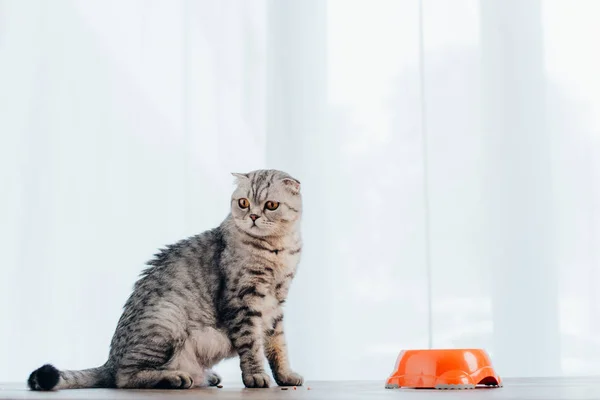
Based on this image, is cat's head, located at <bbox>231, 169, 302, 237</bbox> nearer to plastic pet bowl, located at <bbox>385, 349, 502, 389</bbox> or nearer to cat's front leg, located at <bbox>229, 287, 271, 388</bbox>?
cat's front leg, located at <bbox>229, 287, 271, 388</bbox>

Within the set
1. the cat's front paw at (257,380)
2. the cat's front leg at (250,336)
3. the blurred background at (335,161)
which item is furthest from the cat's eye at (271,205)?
the blurred background at (335,161)

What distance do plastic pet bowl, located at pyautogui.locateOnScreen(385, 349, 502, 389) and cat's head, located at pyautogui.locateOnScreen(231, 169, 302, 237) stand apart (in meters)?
0.36

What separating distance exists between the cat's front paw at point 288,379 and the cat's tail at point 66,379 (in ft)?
0.97

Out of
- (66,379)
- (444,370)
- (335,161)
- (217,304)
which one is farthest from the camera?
(335,161)

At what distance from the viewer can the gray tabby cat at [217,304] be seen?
123 centimetres

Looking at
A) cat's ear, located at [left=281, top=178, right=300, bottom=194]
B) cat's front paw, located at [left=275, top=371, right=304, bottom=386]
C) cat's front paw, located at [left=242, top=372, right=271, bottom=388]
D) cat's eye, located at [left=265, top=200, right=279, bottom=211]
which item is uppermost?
cat's ear, located at [left=281, top=178, right=300, bottom=194]

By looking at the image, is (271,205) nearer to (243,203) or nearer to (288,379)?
(243,203)

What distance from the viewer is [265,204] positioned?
4.40 feet

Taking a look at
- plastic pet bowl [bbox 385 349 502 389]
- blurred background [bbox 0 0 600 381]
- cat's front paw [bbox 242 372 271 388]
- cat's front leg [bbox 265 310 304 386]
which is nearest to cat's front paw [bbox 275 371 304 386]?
cat's front leg [bbox 265 310 304 386]

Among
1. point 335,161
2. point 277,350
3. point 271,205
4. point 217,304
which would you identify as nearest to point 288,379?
point 277,350

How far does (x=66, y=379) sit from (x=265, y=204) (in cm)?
45

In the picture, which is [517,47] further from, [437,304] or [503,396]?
[503,396]

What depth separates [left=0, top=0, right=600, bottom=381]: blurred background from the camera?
2.00 m

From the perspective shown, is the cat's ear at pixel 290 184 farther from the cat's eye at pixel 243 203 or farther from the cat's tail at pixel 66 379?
the cat's tail at pixel 66 379
